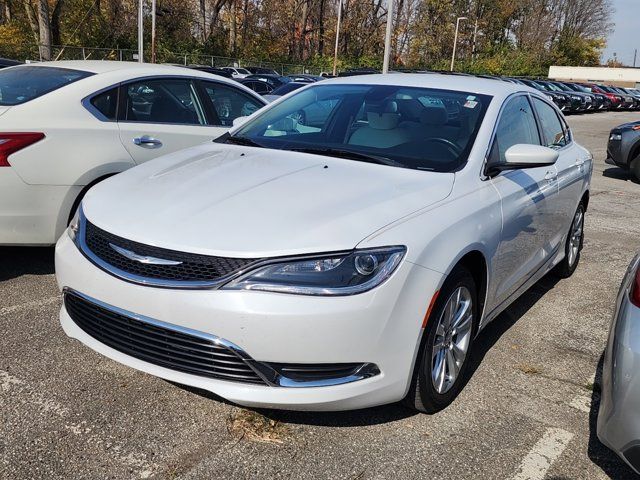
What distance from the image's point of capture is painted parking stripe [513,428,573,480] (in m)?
2.71

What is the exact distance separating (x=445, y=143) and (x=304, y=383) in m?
1.70

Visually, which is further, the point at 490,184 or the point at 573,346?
the point at 573,346

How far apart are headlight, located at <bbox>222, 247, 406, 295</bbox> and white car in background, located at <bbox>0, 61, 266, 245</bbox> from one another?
243cm

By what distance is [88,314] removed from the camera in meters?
2.91

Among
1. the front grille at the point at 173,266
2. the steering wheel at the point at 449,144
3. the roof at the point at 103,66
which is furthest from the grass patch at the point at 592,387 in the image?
the roof at the point at 103,66

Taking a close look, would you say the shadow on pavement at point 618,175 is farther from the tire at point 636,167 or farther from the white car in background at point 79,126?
the white car in background at point 79,126

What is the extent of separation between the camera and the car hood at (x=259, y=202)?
2.60m

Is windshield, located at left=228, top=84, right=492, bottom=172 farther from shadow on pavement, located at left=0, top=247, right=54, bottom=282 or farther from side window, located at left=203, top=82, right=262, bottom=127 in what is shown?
shadow on pavement, located at left=0, top=247, right=54, bottom=282

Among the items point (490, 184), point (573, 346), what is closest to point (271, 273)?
point (490, 184)

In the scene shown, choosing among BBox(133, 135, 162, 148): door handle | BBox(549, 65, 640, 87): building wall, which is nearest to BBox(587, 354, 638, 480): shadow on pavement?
BBox(133, 135, 162, 148): door handle

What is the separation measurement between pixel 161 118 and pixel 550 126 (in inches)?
120

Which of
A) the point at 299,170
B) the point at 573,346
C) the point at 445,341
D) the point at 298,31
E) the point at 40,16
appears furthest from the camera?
the point at 298,31

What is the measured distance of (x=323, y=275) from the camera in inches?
99.5

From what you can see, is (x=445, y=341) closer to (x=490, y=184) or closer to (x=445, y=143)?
(x=490, y=184)
